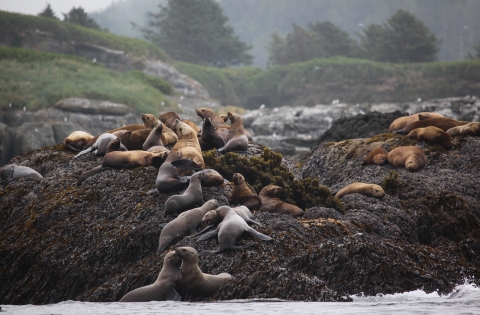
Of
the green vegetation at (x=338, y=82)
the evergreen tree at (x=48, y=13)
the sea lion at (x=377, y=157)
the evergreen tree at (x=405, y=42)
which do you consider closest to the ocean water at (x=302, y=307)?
the sea lion at (x=377, y=157)

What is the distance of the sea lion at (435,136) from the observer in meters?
11.3

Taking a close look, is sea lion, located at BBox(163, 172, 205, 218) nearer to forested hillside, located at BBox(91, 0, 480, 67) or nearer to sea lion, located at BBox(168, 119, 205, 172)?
sea lion, located at BBox(168, 119, 205, 172)

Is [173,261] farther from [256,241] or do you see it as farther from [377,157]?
[377,157]

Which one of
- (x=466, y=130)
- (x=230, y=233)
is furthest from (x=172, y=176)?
(x=466, y=130)

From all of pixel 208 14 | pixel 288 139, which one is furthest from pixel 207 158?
pixel 208 14

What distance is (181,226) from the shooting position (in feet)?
23.0

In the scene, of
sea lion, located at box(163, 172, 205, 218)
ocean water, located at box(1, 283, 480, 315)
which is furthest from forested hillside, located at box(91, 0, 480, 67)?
ocean water, located at box(1, 283, 480, 315)

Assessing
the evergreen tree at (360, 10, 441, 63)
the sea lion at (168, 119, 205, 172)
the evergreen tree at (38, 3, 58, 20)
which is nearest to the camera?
the sea lion at (168, 119, 205, 172)

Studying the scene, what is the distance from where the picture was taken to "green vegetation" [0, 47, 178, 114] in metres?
32.5

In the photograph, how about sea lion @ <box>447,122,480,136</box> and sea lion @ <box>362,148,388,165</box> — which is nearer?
sea lion @ <box>362,148,388,165</box>

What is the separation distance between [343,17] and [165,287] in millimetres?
115857

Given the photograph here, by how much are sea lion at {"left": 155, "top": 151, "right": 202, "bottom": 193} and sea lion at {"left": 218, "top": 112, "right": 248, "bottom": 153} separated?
1659 mm

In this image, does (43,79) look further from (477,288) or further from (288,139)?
(477,288)

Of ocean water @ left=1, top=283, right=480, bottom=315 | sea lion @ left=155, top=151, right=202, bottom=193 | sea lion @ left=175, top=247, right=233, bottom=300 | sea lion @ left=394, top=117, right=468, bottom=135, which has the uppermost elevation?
sea lion @ left=394, top=117, right=468, bottom=135
